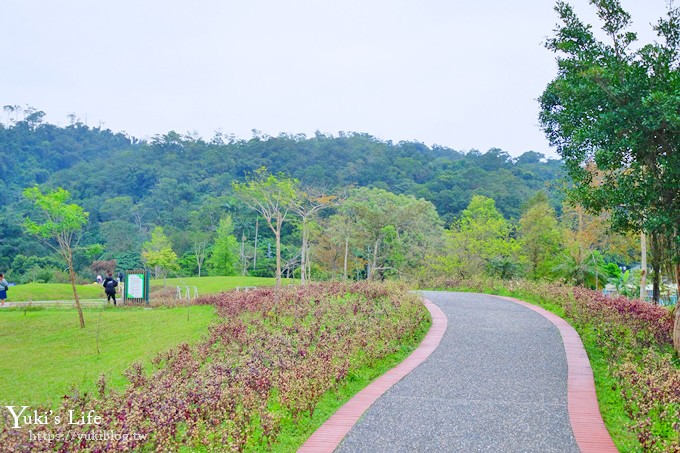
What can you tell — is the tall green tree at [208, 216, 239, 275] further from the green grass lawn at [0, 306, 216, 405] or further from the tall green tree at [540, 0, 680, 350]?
the tall green tree at [540, 0, 680, 350]

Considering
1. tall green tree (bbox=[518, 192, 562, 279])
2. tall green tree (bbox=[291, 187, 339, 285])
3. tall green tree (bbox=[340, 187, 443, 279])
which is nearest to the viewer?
tall green tree (bbox=[291, 187, 339, 285])

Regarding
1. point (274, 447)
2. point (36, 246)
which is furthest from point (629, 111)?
point (36, 246)

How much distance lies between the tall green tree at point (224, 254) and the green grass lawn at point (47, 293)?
1551 cm

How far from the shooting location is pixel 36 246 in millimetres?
44562

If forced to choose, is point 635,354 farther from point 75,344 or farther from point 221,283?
point 221,283

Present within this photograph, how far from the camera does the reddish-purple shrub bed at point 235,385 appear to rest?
486 cm

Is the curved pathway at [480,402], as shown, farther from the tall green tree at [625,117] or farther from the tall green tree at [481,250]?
the tall green tree at [481,250]

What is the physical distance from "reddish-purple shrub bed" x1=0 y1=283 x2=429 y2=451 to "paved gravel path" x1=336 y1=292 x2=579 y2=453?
79 centimetres

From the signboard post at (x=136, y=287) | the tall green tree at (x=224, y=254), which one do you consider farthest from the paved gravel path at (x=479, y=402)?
the tall green tree at (x=224, y=254)

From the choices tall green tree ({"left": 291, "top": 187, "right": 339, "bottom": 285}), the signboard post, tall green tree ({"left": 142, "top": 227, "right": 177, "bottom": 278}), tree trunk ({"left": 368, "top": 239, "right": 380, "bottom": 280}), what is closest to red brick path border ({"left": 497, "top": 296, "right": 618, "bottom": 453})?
tall green tree ({"left": 291, "top": 187, "right": 339, "bottom": 285})

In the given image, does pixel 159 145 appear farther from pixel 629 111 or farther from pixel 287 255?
pixel 629 111

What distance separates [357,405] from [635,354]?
4.43 metres

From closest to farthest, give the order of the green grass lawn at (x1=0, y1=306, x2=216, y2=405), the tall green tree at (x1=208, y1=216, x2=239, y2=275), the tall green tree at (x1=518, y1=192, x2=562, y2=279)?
1. the green grass lawn at (x1=0, y1=306, x2=216, y2=405)
2. the tall green tree at (x1=518, y1=192, x2=562, y2=279)
3. the tall green tree at (x1=208, y1=216, x2=239, y2=275)

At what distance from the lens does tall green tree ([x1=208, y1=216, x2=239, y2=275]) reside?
143 feet
